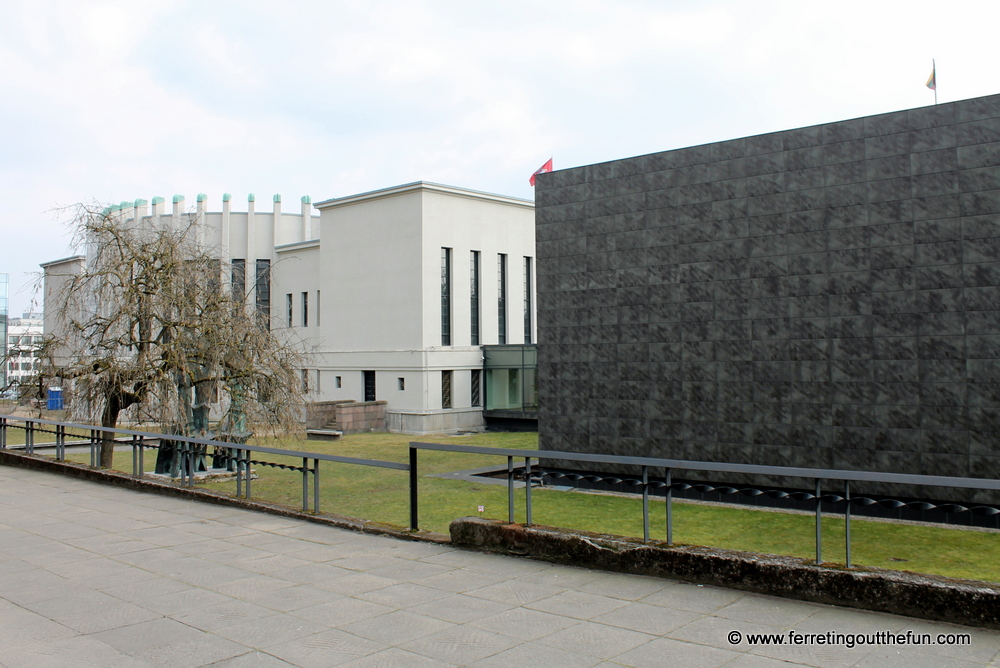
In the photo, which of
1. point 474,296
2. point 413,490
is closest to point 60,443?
point 413,490

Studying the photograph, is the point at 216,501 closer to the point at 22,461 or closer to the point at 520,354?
the point at 22,461

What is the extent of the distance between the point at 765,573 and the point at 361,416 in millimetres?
28954

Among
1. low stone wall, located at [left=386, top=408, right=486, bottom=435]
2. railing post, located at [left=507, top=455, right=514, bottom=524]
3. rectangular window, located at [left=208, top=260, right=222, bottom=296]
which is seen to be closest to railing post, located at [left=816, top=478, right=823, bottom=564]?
railing post, located at [left=507, top=455, right=514, bottom=524]

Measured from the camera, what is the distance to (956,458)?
12562 mm

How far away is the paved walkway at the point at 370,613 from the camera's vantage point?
4.65 meters

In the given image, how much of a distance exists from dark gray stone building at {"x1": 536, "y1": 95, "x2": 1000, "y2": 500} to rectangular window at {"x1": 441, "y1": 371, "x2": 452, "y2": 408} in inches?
650

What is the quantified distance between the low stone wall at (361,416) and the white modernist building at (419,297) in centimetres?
50

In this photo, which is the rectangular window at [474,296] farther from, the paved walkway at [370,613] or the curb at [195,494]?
the paved walkway at [370,613]

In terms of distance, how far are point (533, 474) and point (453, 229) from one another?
2787 cm

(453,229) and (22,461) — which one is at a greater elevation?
(453,229)

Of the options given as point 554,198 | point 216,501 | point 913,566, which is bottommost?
point 913,566

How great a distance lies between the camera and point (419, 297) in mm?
33750

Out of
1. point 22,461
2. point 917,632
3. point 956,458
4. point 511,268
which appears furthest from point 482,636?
point 511,268

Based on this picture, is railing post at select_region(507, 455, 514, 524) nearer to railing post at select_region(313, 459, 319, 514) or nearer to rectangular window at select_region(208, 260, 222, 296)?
railing post at select_region(313, 459, 319, 514)
